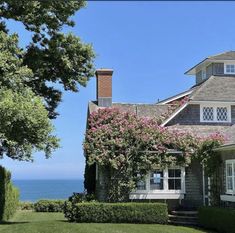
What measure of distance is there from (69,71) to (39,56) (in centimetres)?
167

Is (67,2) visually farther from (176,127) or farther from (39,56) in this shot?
(176,127)

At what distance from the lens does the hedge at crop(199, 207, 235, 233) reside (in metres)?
19.4

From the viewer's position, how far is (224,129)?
1096 inches

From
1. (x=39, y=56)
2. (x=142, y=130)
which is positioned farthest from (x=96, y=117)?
(x=39, y=56)

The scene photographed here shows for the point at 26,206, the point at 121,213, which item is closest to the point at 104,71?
the point at 121,213

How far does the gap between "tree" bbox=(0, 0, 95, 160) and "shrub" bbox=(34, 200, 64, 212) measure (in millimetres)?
12763

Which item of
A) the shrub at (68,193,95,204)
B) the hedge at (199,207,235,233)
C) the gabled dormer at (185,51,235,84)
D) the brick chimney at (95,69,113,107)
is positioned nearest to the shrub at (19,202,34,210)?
the brick chimney at (95,69,113,107)

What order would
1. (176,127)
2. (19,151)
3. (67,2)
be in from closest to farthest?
(19,151), (67,2), (176,127)

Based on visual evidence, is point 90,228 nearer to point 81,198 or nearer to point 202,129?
point 81,198

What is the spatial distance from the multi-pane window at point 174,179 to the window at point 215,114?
3.75 m

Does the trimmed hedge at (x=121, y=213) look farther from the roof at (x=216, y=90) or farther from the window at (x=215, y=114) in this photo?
the roof at (x=216, y=90)

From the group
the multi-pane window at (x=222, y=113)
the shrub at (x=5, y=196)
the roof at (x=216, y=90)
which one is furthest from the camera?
the multi-pane window at (x=222, y=113)

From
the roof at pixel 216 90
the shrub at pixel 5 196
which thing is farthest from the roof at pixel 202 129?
the shrub at pixel 5 196

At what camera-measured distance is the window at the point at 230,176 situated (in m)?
22.2
